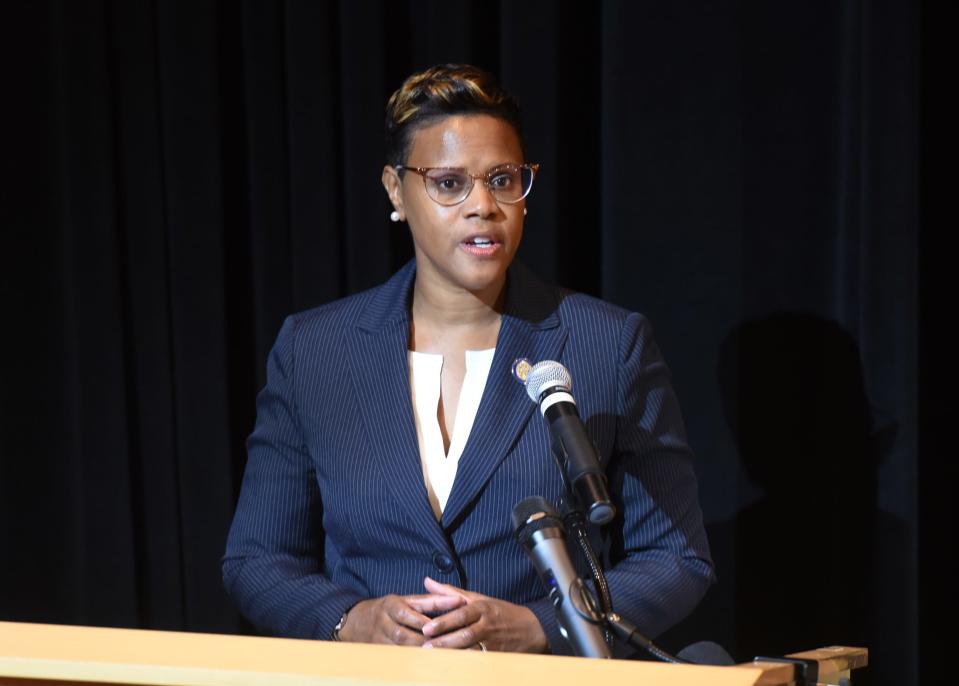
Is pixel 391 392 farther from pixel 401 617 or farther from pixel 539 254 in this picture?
pixel 539 254

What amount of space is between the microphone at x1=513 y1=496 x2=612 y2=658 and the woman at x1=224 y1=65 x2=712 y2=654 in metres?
0.61

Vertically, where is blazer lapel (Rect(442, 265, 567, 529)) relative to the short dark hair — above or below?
below

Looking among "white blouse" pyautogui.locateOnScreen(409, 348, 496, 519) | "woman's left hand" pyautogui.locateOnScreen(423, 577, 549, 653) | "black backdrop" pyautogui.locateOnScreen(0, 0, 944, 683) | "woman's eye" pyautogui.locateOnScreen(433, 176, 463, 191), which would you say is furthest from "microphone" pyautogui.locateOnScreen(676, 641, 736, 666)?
"black backdrop" pyautogui.locateOnScreen(0, 0, 944, 683)

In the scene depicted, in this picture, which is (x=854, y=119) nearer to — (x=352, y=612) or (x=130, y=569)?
(x=352, y=612)

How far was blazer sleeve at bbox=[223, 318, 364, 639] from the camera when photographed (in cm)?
215

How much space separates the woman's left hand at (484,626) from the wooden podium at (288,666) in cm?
72

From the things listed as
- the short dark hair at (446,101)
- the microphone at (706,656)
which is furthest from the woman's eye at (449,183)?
the microphone at (706,656)

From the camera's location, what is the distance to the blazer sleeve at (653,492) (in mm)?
2104

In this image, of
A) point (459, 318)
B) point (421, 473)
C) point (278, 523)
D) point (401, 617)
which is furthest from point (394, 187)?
point (401, 617)

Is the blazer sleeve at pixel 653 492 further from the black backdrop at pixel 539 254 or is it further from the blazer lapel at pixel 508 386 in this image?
the black backdrop at pixel 539 254

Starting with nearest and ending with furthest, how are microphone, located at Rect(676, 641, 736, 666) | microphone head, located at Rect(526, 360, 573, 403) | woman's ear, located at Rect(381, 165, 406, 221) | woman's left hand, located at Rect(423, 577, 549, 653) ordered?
microphone, located at Rect(676, 641, 736, 666) < microphone head, located at Rect(526, 360, 573, 403) < woman's left hand, located at Rect(423, 577, 549, 653) < woman's ear, located at Rect(381, 165, 406, 221)

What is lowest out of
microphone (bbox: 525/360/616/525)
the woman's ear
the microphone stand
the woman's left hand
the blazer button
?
the woman's left hand

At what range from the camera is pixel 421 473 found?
2.09 meters

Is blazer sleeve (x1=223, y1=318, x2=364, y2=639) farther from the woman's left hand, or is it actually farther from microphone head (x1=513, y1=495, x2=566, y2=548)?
microphone head (x1=513, y1=495, x2=566, y2=548)
